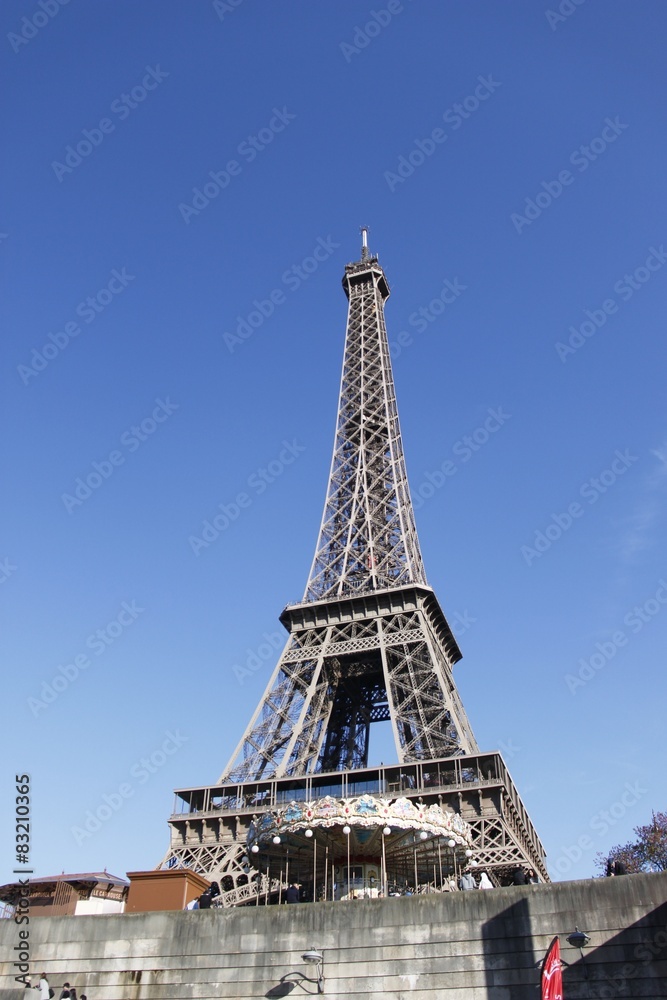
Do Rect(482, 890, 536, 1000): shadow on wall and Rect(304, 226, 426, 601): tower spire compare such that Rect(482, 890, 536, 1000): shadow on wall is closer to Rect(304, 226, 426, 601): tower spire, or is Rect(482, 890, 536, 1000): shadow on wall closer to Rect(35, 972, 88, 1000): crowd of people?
Rect(35, 972, 88, 1000): crowd of people

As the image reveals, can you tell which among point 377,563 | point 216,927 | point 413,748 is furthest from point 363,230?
point 216,927

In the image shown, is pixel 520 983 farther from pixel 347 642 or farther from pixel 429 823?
pixel 347 642

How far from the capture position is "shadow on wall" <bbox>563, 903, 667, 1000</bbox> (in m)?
18.3

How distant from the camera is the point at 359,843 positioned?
28.5 meters

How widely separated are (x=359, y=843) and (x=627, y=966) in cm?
1154

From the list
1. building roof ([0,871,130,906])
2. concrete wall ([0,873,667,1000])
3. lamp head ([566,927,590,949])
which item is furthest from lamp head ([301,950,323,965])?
building roof ([0,871,130,906])

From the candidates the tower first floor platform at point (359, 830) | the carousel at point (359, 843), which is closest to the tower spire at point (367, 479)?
the tower first floor platform at point (359, 830)

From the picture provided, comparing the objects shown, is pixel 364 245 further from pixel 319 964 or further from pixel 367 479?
pixel 319 964

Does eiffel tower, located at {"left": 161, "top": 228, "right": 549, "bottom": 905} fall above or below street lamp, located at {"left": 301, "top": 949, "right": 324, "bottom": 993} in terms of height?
above

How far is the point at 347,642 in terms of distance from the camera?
56156 mm

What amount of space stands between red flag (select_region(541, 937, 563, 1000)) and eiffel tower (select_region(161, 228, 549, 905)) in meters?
9.24

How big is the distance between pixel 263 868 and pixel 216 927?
37.7 ft

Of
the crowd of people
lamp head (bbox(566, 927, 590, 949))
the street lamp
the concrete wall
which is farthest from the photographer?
the crowd of people

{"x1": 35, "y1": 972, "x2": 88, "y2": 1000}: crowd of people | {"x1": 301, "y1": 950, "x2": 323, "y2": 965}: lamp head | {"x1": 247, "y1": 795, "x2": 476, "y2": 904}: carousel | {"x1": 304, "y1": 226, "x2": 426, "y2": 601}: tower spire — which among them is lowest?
{"x1": 35, "y1": 972, "x2": 88, "y2": 1000}: crowd of people
